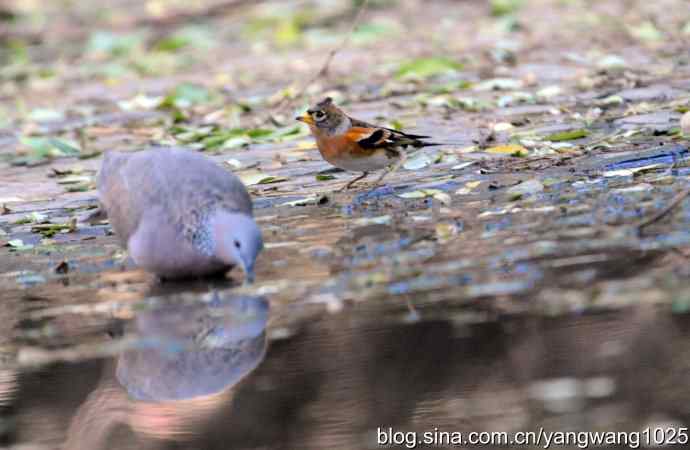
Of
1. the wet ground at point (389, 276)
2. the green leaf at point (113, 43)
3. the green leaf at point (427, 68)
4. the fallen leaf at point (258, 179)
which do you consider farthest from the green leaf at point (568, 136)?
the green leaf at point (113, 43)

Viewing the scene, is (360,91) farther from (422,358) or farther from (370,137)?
(422,358)

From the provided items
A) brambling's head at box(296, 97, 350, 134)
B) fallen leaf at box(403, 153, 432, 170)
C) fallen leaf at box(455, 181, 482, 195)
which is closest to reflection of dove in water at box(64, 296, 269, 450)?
fallen leaf at box(455, 181, 482, 195)

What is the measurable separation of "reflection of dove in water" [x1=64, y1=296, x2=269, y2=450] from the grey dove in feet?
0.90

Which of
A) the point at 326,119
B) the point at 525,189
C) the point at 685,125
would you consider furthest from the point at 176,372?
the point at 685,125

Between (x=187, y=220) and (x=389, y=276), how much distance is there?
0.82 metres

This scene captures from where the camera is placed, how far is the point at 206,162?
5.95 m

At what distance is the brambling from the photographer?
24.4ft

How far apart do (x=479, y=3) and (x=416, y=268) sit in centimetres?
1122

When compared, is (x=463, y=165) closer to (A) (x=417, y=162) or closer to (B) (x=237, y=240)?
(A) (x=417, y=162)

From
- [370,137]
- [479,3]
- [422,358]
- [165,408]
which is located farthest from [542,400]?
[479,3]

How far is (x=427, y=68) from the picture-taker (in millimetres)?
11680

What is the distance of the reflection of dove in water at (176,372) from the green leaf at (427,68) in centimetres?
656

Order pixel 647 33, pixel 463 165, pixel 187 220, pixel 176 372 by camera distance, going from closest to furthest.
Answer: pixel 176 372 → pixel 187 220 → pixel 463 165 → pixel 647 33

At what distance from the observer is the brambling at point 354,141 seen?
24.4 ft
